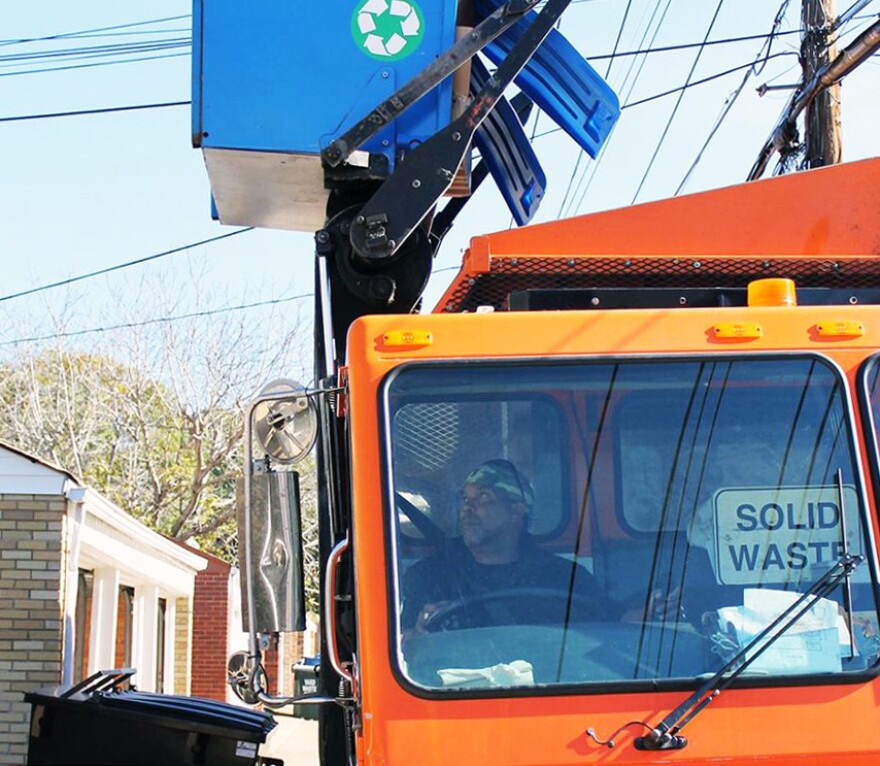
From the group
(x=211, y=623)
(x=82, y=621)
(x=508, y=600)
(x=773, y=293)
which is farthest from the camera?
(x=211, y=623)

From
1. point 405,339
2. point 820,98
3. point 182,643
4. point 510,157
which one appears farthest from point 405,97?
point 182,643

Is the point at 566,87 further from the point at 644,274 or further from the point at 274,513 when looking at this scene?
the point at 274,513

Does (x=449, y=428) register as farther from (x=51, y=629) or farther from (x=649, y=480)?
(x=51, y=629)

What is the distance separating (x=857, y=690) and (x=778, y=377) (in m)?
0.89

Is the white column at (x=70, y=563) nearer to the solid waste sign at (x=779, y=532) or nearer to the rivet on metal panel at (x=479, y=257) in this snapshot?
the rivet on metal panel at (x=479, y=257)

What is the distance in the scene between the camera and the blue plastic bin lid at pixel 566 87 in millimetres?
5215

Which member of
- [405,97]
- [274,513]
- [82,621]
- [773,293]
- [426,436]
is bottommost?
[274,513]

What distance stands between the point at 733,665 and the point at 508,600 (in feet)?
1.96

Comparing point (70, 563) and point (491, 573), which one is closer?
point (491, 573)

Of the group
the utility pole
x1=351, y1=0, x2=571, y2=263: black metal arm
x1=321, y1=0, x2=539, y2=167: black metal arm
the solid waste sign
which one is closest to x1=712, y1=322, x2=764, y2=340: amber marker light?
the solid waste sign

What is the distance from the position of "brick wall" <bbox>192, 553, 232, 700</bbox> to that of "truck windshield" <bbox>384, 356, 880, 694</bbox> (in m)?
17.1

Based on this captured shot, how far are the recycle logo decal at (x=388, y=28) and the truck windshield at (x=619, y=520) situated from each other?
1.60 meters

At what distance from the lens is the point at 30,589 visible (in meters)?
10.5

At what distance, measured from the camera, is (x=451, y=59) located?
15.1 feet
